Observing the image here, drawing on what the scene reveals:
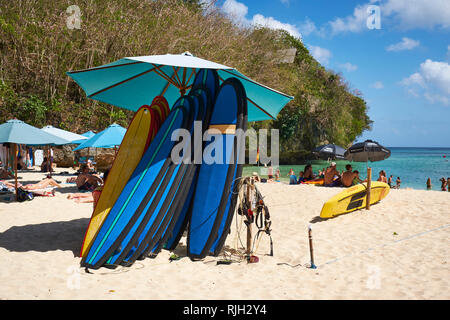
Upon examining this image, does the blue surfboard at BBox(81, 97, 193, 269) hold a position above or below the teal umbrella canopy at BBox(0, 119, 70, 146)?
below

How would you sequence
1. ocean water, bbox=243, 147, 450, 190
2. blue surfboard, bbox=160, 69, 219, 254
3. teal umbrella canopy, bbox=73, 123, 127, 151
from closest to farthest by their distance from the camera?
blue surfboard, bbox=160, 69, 219, 254, teal umbrella canopy, bbox=73, 123, 127, 151, ocean water, bbox=243, 147, 450, 190

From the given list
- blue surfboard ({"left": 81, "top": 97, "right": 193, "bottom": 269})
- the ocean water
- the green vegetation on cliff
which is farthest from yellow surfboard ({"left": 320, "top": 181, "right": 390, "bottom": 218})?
the green vegetation on cliff

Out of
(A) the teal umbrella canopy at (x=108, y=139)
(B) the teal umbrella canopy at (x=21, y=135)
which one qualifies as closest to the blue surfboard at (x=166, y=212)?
(B) the teal umbrella canopy at (x=21, y=135)

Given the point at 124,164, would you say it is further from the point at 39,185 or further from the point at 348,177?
the point at 348,177

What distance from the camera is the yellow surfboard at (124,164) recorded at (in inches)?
200

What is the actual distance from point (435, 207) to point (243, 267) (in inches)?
245

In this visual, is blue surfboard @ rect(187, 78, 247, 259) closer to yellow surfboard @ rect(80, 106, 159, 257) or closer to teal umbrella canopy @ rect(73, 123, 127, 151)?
yellow surfboard @ rect(80, 106, 159, 257)

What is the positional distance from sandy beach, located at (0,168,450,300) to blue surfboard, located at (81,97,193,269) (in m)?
0.32

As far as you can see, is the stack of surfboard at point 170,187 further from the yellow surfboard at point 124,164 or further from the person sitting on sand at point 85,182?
the person sitting on sand at point 85,182

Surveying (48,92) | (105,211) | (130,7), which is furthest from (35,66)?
(105,211)

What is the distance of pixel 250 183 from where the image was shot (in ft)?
17.2

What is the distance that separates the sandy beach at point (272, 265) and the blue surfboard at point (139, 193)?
1.06 ft

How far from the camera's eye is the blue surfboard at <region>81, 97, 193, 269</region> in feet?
15.7
